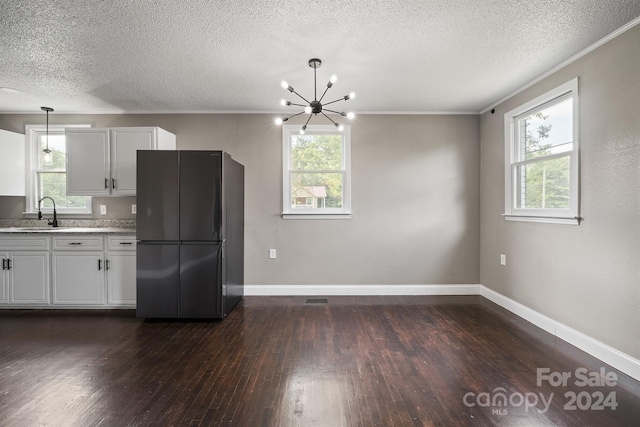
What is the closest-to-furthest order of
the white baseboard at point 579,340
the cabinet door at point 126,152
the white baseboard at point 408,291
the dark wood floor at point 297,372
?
the dark wood floor at point 297,372 < the white baseboard at point 579,340 < the white baseboard at point 408,291 < the cabinet door at point 126,152

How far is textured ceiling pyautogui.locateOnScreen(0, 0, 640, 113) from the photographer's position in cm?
216

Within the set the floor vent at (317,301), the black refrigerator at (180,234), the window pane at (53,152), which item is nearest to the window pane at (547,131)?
the floor vent at (317,301)

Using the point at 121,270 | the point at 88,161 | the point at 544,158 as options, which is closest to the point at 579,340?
the point at 544,158

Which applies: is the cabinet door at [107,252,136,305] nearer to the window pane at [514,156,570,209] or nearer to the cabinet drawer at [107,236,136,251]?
the cabinet drawer at [107,236,136,251]

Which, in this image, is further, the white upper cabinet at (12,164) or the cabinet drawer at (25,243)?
the white upper cabinet at (12,164)

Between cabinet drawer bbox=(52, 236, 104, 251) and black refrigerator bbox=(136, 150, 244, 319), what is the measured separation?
2.55 ft

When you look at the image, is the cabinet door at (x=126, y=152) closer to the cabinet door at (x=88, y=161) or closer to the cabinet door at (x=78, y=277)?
the cabinet door at (x=88, y=161)

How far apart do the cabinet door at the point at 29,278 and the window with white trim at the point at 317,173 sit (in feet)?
9.79

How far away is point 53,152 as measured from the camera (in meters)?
4.45

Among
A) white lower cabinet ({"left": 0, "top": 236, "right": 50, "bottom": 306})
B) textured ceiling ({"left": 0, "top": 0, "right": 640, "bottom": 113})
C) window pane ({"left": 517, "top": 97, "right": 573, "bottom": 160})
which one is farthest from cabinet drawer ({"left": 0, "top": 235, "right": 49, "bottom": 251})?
window pane ({"left": 517, "top": 97, "right": 573, "bottom": 160})

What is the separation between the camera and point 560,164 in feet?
10.2

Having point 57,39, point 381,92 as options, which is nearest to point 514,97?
point 381,92

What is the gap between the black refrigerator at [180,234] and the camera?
3.40 metres

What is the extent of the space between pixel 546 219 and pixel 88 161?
534 centimetres
